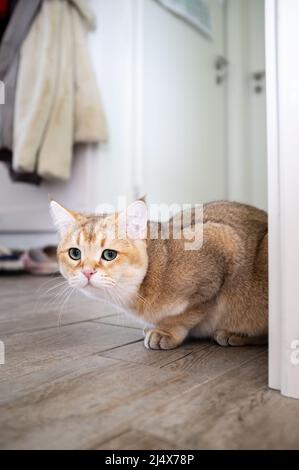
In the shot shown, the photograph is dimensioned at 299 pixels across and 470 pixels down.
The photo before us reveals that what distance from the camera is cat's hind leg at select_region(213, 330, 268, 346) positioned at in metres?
1.03

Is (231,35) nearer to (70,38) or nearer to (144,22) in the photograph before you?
(144,22)

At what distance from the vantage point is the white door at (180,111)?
9.36ft

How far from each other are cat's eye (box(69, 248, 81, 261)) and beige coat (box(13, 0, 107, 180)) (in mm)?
1541

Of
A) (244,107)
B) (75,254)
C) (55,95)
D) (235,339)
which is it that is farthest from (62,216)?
(244,107)

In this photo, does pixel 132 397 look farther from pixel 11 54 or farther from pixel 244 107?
pixel 244 107

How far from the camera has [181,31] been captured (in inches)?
119

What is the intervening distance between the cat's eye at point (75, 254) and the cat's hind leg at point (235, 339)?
0.40 meters

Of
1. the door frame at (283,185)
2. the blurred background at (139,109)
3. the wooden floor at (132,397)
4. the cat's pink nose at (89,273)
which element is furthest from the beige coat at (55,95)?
the door frame at (283,185)

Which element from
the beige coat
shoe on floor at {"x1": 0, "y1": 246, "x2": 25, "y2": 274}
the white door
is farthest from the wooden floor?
the white door

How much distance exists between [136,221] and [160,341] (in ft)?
0.97

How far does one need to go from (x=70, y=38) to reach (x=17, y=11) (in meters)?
0.33

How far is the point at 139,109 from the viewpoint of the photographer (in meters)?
2.82

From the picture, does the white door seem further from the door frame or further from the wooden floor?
the door frame

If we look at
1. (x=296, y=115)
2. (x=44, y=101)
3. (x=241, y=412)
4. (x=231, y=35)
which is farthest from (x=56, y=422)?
(x=231, y=35)
